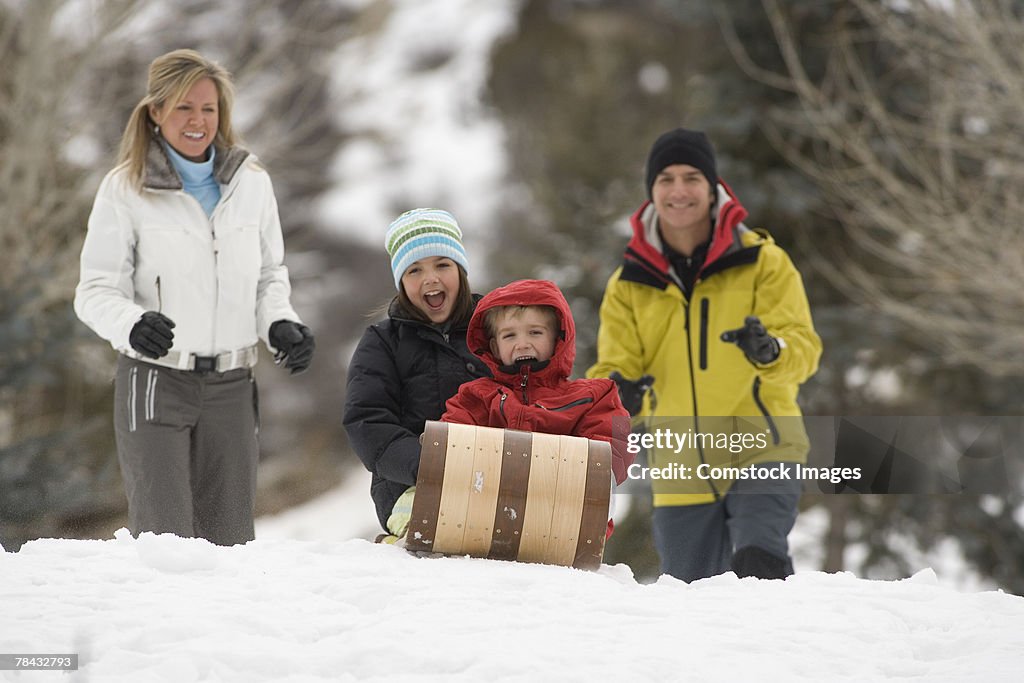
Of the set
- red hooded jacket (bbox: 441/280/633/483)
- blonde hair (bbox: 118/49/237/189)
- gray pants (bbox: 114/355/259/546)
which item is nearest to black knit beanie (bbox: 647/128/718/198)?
red hooded jacket (bbox: 441/280/633/483)

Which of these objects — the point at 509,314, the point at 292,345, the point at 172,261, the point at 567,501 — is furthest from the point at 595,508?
the point at 172,261

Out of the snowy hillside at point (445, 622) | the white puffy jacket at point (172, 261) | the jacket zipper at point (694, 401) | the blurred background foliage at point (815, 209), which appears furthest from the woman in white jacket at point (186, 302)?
the blurred background foliage at point (815, 209)

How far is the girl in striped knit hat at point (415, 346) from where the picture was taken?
12.2 ft

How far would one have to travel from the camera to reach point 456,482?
3268 mm

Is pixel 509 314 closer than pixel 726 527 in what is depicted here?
Yes

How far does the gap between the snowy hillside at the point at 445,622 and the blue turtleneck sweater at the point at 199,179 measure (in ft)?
4.26

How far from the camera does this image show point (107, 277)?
392cm

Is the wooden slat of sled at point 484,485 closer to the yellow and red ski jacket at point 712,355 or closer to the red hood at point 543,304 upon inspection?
the red hood at point 543,304

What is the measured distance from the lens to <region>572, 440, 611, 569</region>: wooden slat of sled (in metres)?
3.35

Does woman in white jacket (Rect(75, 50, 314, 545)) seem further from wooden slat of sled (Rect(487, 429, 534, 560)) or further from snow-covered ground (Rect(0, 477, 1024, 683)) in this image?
wooden slat of sled (Rect(487, 429, 534, 560))

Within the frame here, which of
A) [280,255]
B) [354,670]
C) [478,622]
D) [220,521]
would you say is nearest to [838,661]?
[478,622]

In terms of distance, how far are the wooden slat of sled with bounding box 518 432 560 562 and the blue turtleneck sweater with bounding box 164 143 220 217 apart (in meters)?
1.56

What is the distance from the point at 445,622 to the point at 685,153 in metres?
2.38

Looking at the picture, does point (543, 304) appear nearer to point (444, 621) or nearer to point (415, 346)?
point (415, 346)
